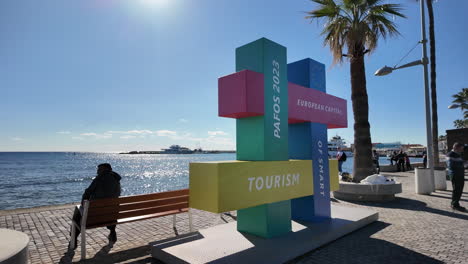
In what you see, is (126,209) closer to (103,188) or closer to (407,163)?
(103,188)

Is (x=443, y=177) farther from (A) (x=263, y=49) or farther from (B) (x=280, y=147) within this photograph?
(A) (x=263, y=49)

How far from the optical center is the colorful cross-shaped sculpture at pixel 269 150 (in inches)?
155

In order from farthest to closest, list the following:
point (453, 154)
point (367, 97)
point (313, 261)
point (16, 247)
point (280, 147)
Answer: point (367, 97)
point (453, 154)
point (280, 147)
point (313, 261)
point (16, 247)

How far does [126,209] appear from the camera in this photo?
4746mm

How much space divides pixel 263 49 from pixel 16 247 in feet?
13.9

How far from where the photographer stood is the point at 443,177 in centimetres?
1059

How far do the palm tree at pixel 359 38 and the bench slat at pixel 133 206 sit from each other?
7.29 meters

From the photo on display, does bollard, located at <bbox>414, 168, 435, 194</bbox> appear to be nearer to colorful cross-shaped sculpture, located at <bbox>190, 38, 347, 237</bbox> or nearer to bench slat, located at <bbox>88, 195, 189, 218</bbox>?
colorful cross-shaped sculpture, located at <bbox>190, 38, 347, 237</bbox>

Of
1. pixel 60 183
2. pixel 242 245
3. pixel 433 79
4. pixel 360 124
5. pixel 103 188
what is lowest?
pixel 60 183

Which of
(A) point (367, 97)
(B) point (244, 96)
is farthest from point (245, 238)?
(A) point (367, 97)

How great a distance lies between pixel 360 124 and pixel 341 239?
6.12m

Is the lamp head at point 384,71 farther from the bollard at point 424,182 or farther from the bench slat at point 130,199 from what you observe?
the bench slat at point 130,199

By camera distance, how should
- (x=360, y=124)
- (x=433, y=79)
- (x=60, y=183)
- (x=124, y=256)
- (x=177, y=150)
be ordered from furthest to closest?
(x=177, y=150)
(x=60, y=183)
(x=433, y=79)
(x=360, y=124)
(x=124, y=256)

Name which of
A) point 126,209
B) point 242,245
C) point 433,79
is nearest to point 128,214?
point 126,209
